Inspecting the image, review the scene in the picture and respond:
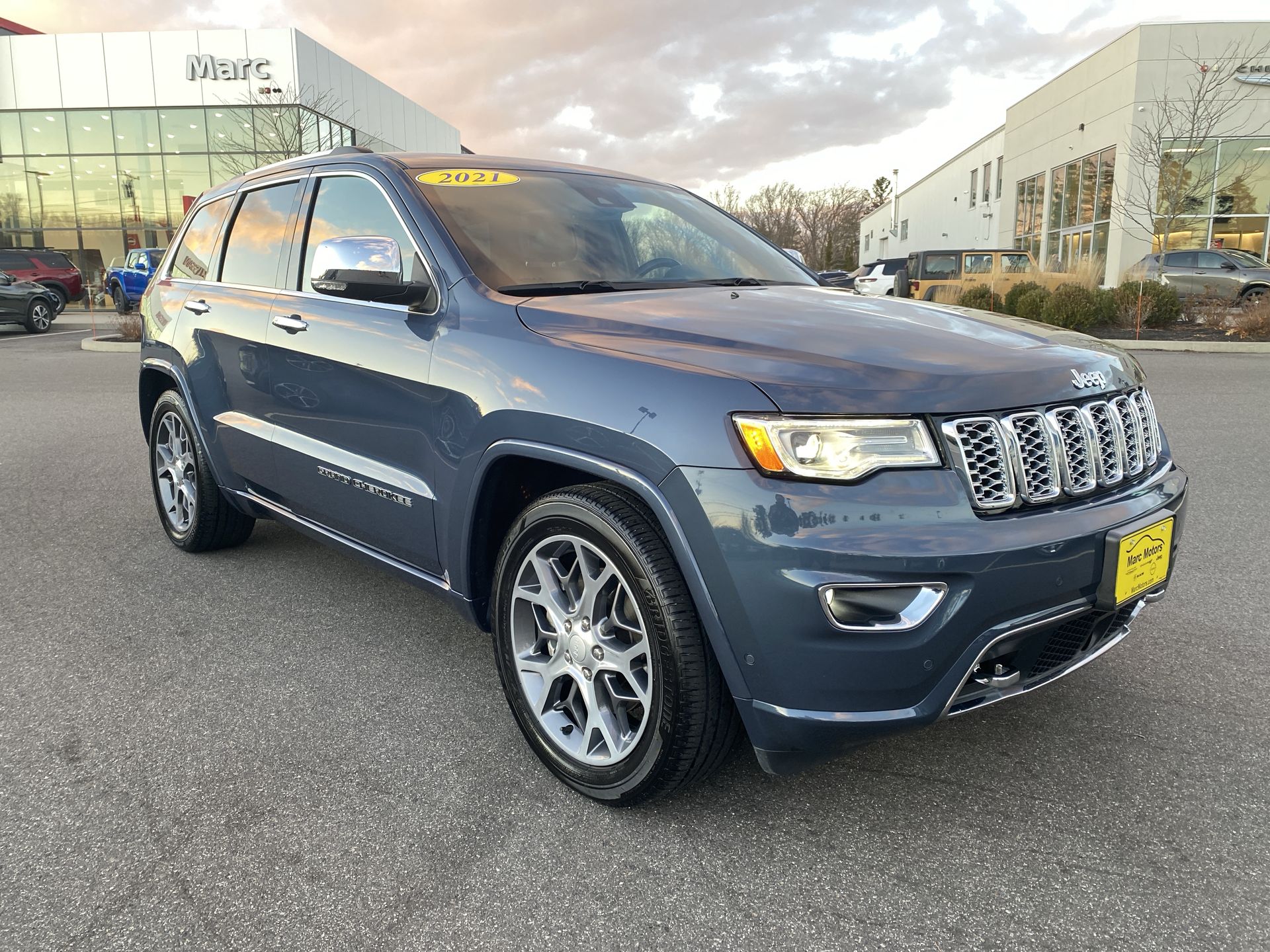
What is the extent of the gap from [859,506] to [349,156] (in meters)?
2.58

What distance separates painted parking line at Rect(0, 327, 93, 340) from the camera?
830 inches

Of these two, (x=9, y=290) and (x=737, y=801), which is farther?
(x=9, y=290)

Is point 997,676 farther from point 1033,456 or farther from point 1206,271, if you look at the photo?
point 1206,271

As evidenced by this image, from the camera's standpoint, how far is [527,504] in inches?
114

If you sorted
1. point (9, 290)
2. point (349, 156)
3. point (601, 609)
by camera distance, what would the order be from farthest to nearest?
point (9, 290) < point (349, 156) < point (601, 609)

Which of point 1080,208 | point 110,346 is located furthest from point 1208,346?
point 110,346

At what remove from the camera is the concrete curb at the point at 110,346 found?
1759 cm

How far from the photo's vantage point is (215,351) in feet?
13.5

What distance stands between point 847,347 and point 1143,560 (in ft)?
3.09

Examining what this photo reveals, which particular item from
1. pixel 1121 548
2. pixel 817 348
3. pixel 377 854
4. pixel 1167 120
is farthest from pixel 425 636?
pixel 1167 120

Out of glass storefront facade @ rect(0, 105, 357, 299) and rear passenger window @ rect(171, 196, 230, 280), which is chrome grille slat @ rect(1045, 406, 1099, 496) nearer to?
rear passenger window @ rect(171, 196, 230, 280)

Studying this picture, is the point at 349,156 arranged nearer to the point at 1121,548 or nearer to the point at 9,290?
the point at 1121,548

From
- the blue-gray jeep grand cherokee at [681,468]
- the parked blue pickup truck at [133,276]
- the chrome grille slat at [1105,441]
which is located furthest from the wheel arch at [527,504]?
the parked blue pickup truck at [133,276]

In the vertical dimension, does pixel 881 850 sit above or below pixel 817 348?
below
